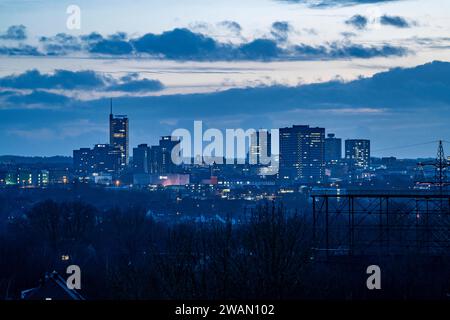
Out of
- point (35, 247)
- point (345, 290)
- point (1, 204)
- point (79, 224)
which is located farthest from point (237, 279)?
point (1, 204)

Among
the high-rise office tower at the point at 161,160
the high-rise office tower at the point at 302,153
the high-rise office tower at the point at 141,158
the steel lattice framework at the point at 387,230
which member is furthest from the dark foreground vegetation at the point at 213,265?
the high-rise office tower at the point at 141,158

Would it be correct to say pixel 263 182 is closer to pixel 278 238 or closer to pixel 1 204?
pixel 1 204

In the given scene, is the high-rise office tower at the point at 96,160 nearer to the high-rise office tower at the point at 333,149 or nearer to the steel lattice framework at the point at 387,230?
the high-rise office tower at the point at 333,149

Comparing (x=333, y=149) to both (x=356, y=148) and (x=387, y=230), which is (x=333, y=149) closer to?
(x=356, y=148)

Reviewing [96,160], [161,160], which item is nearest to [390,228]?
[161,160]

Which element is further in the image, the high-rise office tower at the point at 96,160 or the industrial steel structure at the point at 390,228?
the high-rise office tower at the point at 96,160

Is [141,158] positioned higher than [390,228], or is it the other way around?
[141,158]
